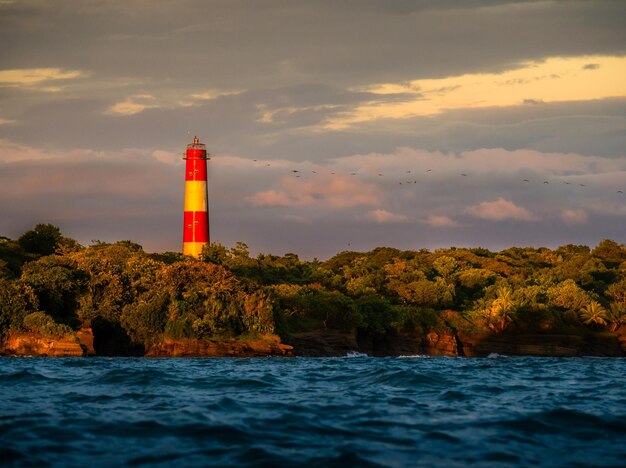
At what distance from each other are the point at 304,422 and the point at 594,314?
86.8m

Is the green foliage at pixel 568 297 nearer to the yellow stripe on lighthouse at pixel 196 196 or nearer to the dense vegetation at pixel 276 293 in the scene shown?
the dense vegetation at pixel 276 293

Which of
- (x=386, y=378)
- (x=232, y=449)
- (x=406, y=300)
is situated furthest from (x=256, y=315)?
(x=232, y=449)

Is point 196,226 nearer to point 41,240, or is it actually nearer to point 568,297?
point 41,240

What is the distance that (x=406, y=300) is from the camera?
10806 cm

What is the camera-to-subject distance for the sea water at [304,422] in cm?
1823

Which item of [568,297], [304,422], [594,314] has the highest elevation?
[568,297]

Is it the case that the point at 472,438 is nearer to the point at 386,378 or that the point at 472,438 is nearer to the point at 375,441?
the point at 375,441

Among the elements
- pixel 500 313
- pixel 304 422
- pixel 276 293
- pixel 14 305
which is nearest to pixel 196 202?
pixel 276 293

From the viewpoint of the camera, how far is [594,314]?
103 m

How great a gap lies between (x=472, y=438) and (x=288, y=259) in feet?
337

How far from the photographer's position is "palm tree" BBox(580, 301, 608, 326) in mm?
103000

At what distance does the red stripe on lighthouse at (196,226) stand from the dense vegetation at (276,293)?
1.78 m

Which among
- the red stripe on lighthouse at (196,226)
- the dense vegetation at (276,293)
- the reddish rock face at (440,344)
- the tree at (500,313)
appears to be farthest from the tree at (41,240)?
the tree at (500,313)

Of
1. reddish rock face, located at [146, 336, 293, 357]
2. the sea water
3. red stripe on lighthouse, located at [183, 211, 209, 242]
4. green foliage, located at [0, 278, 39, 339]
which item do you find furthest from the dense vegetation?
the sea water
